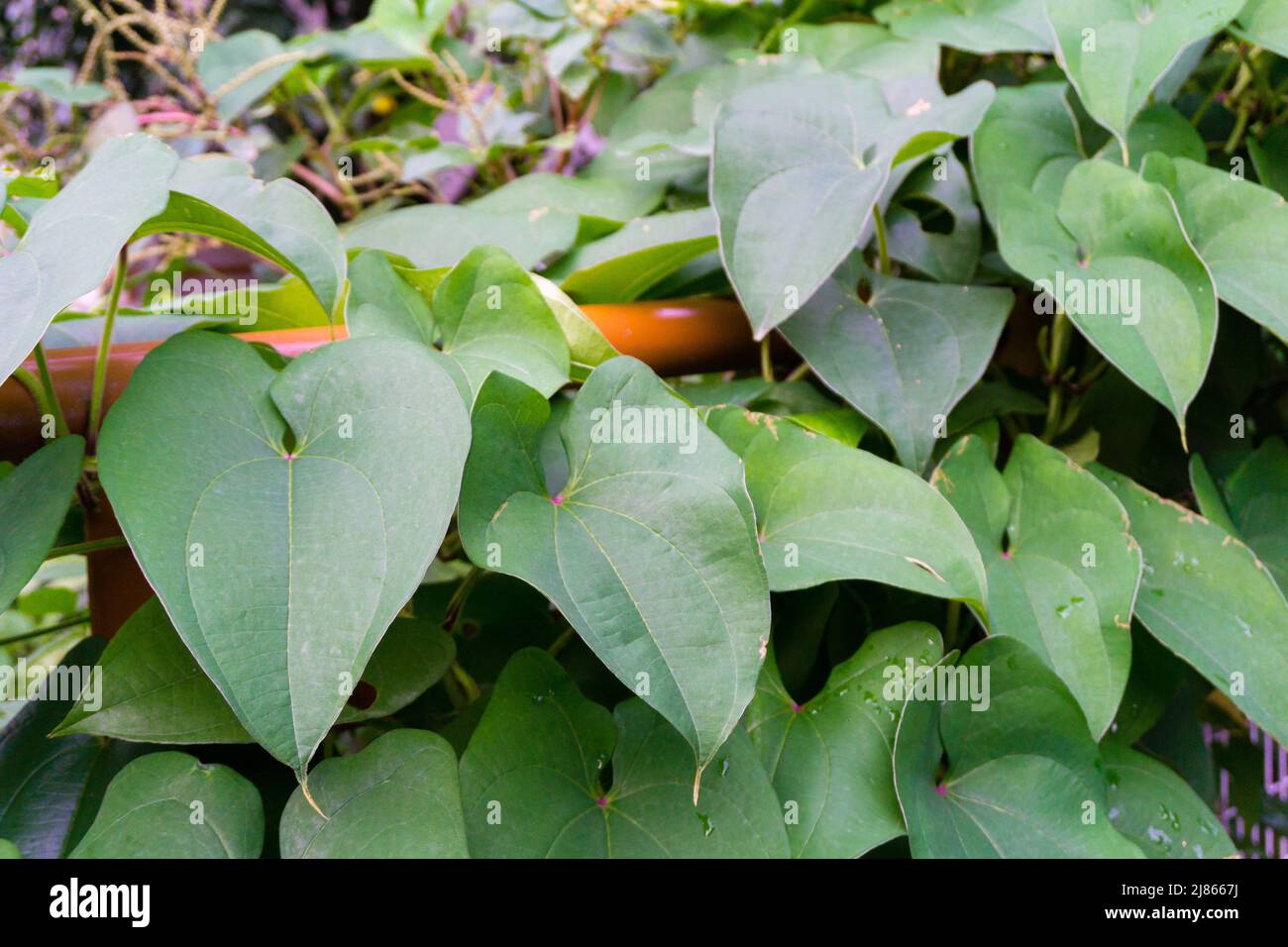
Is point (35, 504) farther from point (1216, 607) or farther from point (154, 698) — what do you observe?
point (1216, 607)

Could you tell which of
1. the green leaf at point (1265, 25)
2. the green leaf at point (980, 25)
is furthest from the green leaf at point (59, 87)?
the green leaf at point (1265, 25)

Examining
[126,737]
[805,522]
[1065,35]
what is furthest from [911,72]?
[126,737]

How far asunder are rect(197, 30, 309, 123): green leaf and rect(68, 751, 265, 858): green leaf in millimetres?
882

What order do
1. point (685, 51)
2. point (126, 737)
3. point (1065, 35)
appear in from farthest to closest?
1. point (685, 51)
2. point (1065, 35)
3. point (126, 737)

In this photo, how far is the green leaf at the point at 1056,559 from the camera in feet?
1.81

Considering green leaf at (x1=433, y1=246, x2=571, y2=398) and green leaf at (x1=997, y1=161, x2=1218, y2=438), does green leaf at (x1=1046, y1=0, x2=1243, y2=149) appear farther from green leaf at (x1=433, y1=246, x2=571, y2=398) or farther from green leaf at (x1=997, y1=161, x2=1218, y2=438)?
green leaf at (x1=433, y1=246, x2=571, y2=398)

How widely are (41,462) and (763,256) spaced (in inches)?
17.0

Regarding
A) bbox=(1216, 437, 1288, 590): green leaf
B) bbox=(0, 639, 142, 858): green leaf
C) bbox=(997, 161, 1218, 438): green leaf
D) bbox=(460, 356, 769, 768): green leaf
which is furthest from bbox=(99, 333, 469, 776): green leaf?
bbox=(1216, 437, 1288, 590): green leaf

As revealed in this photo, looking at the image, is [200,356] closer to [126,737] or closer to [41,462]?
[41,462]

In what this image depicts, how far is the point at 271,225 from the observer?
515mm

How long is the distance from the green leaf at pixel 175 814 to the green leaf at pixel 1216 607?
1.80 feet

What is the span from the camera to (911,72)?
32.9 inches

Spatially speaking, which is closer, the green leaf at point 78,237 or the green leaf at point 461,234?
the green leaf at point 78,237

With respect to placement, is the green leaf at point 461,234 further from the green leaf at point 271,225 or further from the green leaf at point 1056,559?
the green leaf at point 1056,559
